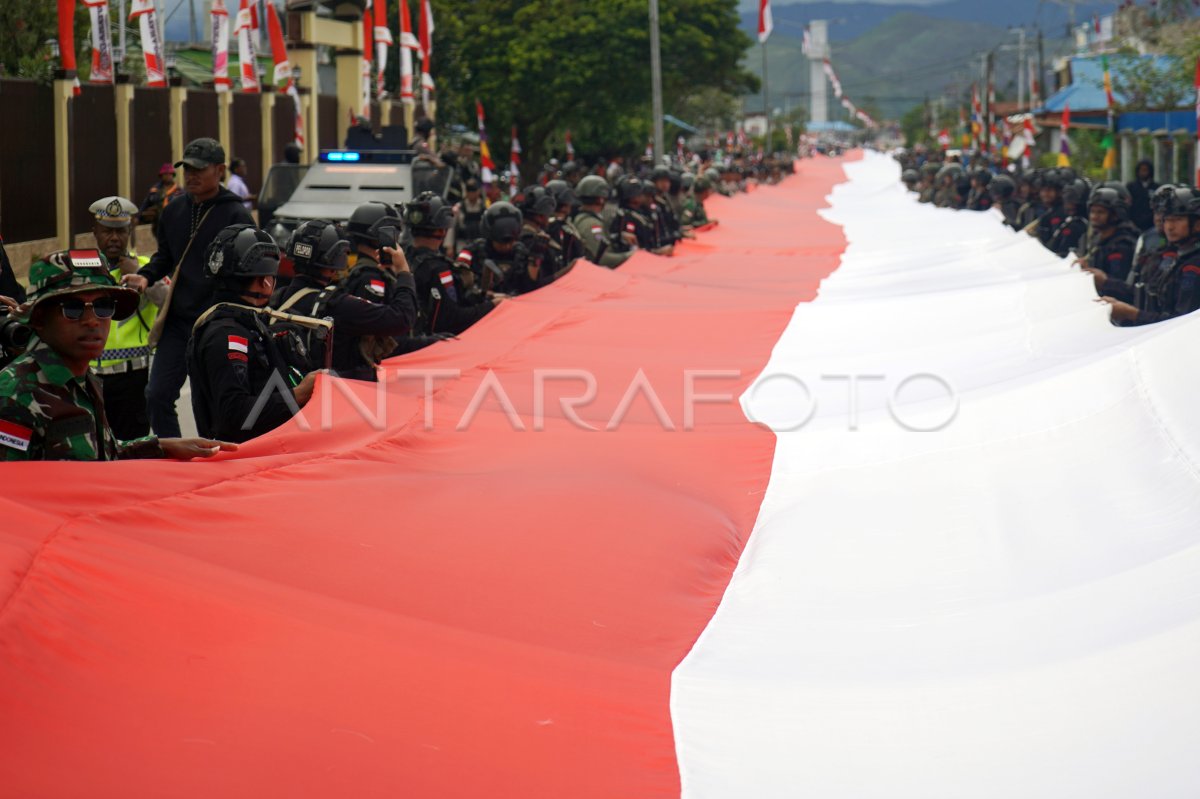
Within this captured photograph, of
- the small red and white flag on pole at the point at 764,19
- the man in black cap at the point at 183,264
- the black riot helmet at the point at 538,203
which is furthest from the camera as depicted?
the small red and white flag on pole at the point at 764,19

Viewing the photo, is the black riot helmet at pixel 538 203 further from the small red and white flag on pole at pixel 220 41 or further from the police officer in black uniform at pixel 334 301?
the small red and white flag on pole at pixel 220 41

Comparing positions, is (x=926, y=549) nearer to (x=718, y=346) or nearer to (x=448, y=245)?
(x=718, y=346)

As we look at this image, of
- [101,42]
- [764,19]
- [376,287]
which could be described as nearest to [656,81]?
[101,42]

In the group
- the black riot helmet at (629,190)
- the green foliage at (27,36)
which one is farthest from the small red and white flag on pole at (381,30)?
the black riot helmet at (629,190)

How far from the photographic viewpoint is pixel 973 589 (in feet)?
16.7

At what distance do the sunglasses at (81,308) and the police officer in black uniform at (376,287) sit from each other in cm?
280

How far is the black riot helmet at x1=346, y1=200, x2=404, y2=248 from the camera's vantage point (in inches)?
312

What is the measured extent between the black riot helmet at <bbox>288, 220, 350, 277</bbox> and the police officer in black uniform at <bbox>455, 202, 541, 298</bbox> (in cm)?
343

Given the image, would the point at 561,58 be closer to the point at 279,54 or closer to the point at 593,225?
the point at 279,54

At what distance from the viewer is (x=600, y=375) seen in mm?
9438

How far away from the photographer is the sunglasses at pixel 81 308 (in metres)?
4.70

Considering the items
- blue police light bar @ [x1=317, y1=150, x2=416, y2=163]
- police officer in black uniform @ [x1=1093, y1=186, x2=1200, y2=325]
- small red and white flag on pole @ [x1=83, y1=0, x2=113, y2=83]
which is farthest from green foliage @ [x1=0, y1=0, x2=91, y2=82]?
police officer in black uniform @ [x1=1093, y1=186, x2=1200, y2=325]

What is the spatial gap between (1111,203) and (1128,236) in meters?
0.29

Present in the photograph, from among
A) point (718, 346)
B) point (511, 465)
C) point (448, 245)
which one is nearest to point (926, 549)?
point (511, 465)
